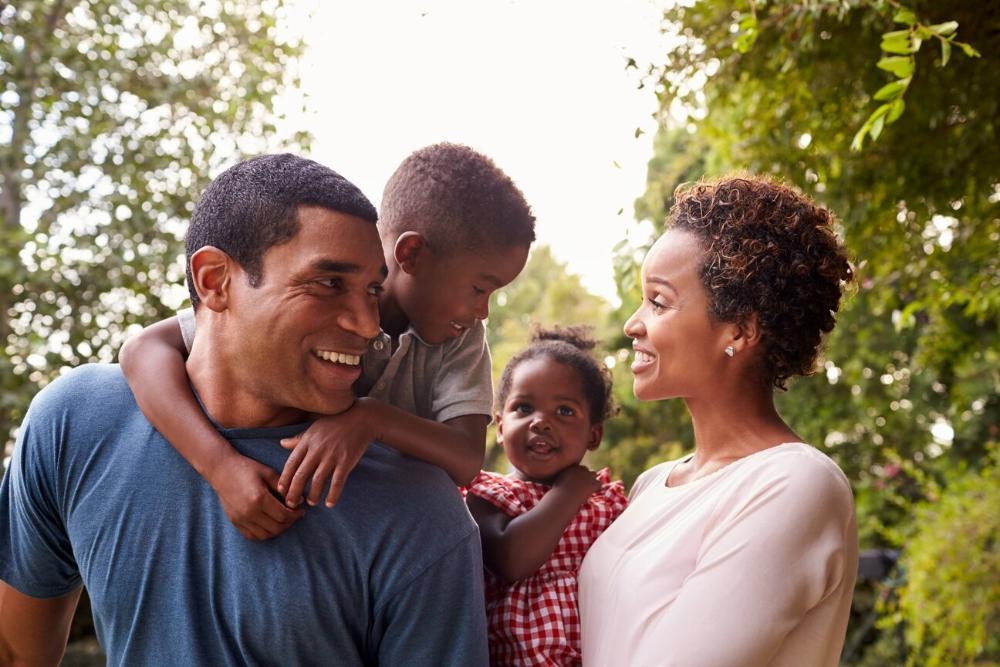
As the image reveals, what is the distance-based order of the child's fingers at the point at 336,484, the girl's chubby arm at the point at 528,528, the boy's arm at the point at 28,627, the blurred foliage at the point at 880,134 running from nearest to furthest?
the child's fingers at the point at 336,484 < the boy's arm at the point at 28,627 < the girl's chubby arm at the point at 528,528 < the blurred foliage at the point at 880,134

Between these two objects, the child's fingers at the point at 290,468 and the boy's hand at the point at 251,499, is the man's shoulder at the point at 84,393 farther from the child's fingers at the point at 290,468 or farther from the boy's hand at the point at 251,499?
the child's fingers at the point at 290,468

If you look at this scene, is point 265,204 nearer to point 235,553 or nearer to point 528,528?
point 235,553

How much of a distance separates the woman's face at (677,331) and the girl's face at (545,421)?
539 millimetres

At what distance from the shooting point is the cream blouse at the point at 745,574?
184 cm

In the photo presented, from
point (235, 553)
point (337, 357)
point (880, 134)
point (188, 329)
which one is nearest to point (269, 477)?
point (235, 553)

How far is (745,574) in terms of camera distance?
1854 mm

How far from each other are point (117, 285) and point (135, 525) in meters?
4.28

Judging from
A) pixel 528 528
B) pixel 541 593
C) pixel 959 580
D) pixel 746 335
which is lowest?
pixel 959 580

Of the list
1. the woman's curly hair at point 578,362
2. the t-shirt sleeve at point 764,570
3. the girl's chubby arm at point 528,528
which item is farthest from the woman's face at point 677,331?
the woman's curly hair at point 578,362

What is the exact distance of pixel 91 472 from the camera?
215 cm

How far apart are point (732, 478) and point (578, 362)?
93 centimetres

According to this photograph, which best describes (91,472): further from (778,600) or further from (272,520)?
(778,600)

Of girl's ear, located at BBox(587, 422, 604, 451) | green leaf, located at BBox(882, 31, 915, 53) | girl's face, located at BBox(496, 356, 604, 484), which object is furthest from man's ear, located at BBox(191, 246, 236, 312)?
green leaf, located at BBox(882, 31, 915, 53)

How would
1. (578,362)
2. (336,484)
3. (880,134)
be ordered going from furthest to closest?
(880,134), (578,362), (336,484)
